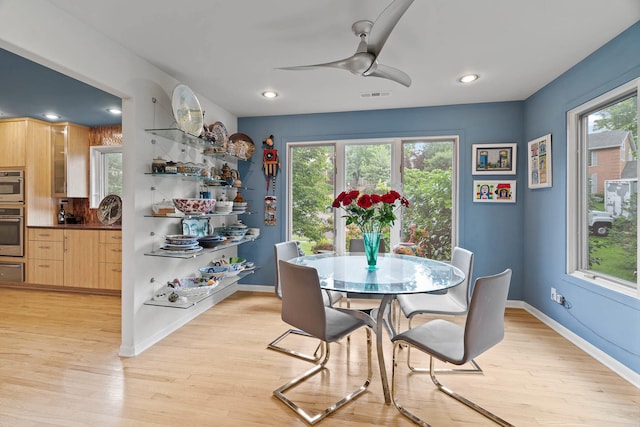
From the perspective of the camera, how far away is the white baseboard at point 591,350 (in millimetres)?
2047

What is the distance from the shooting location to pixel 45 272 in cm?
411

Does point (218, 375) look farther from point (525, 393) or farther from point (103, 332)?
point (525, 393)

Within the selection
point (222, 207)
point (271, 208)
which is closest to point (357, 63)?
point (222, 207)

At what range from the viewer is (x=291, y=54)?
95.8 inches

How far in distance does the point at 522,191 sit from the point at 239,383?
356 cm

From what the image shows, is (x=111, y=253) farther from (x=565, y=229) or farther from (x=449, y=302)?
(x=565, y=229)

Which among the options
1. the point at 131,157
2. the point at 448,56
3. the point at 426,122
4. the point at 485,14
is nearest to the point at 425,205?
the point at 426,122

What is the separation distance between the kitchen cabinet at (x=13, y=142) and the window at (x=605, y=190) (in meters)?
6.49

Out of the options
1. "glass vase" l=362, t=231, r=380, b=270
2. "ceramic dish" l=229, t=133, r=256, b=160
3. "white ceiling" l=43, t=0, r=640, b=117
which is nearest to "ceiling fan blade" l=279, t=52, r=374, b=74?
"white ceiling" l=43, t=0, r=640, b=117

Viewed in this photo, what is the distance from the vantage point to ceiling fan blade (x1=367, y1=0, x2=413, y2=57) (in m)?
1.43

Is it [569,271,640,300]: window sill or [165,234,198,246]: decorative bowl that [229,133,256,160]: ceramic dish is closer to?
[165,234,198,246]: decorative bowl

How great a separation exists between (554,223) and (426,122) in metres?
1.74

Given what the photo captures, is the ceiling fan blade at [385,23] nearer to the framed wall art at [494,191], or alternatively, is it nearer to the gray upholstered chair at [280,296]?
the gray upholstered chair at [280,296]

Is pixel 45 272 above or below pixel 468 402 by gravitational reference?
above
